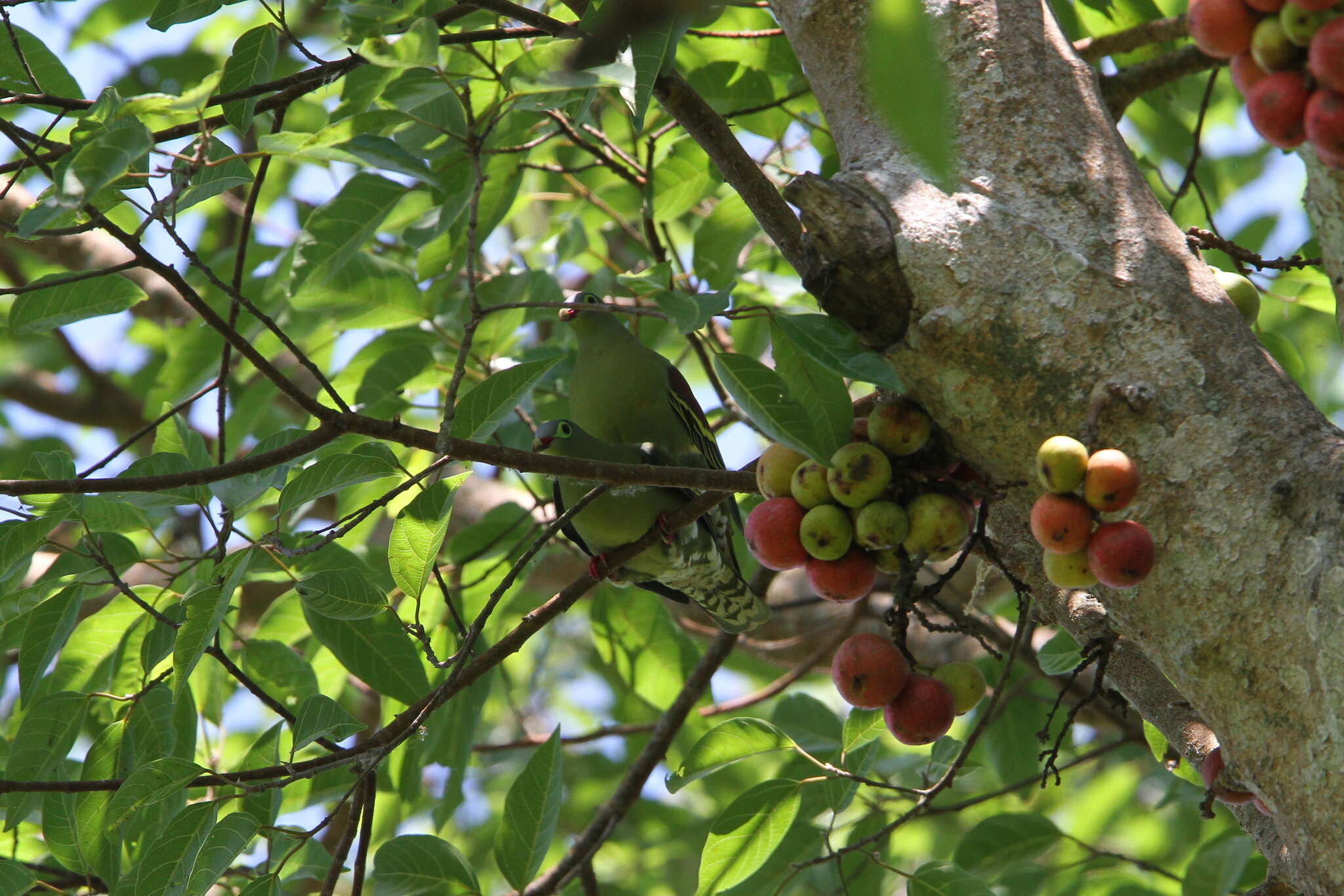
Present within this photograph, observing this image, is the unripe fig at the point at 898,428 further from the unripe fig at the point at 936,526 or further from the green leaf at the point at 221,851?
the green leaf at the point at 221,851

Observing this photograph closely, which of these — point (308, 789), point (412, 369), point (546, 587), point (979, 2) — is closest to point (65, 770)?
point (308, 789)

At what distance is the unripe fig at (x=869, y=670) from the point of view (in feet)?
5.59

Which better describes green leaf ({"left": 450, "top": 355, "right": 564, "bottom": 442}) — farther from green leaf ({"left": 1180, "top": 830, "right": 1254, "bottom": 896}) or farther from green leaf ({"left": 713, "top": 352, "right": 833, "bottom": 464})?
green leaf ({"left": 1180, "top": 830, "right": 1254, "bottom": 896})

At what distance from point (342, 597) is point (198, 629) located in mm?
287

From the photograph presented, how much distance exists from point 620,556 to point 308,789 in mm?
1166

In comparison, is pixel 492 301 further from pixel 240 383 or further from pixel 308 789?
pixel 308 789

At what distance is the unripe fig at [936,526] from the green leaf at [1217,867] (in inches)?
56.5

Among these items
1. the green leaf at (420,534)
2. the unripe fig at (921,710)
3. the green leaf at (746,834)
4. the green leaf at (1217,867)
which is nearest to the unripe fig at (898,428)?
the unripe fig at (921,710)

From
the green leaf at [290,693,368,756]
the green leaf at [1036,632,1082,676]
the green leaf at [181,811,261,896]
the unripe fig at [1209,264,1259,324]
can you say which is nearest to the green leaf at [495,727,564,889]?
the green leaf at [290,693,368,756]

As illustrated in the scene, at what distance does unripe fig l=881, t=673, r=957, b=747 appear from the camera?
5.72 ft

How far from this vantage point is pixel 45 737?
2293mm

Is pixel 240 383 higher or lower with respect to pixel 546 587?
higher

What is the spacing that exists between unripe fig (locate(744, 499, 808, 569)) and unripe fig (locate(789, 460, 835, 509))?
0.02 meters

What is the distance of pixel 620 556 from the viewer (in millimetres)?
2354
